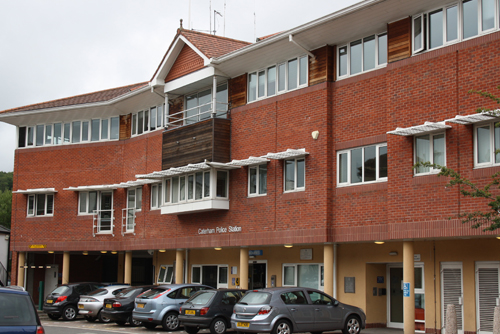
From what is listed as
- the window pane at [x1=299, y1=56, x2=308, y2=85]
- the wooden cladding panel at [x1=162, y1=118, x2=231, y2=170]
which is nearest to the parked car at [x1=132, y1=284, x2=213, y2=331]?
the wooden cladding panel at [x1=162, y1=118, x2=231, y2=170]

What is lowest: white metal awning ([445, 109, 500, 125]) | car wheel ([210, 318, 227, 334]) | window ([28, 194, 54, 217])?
car wheel ([210, 318, 227, 334])

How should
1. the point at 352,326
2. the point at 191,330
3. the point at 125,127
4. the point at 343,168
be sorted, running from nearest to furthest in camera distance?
the point at 352,326 < the point at 191,330 < the point at 343,168 < the point at 125,127

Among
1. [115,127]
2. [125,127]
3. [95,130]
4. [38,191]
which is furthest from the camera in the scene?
[38,191]

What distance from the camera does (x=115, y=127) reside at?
1252 inches

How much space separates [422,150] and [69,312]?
1515 centimetres

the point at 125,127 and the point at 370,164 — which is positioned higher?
the point at 125,127

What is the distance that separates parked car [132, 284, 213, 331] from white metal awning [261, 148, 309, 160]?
206 inches

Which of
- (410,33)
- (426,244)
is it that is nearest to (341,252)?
(426,244)

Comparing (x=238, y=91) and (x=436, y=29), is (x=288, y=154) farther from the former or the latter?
(x=436, y=29)

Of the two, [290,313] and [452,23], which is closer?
[290,313]

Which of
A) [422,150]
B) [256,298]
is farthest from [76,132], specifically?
[422,150]

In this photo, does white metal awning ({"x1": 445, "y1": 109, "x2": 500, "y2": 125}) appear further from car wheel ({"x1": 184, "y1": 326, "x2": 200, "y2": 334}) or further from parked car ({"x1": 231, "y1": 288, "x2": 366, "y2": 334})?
car wheel ({"x1": 184, "y1": 326, "x2": 200, "y2": 334})

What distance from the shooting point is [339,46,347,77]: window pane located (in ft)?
66.8

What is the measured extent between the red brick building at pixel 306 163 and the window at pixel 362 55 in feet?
0.15
